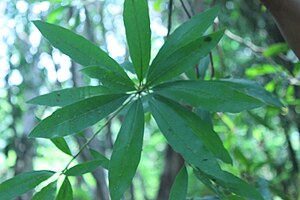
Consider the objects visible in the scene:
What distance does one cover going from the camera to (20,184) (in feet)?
2.24

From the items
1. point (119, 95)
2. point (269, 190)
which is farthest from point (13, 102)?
point (119, 95)

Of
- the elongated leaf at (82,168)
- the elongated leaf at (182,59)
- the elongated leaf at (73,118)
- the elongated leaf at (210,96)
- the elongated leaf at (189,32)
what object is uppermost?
the elongated leaf at (189,32)

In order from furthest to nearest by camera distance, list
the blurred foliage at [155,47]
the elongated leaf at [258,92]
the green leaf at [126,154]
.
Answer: the blurred foliage at [155,47]
the elongated leaf at [258,92]
the green leaf at [126,154]

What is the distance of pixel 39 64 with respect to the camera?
6.07 ft

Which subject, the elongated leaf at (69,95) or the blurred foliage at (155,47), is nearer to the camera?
the elongated leaf at (69,95)

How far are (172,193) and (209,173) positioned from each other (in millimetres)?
70

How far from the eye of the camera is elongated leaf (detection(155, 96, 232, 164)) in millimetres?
663

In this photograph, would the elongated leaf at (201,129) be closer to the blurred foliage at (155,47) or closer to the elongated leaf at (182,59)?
the elongated leaf at (182,59)

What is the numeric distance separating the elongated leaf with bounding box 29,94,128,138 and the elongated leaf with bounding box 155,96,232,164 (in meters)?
0.07

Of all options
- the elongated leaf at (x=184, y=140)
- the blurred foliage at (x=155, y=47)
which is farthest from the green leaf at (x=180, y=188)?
the blurred foliage at (x=155, y=47)

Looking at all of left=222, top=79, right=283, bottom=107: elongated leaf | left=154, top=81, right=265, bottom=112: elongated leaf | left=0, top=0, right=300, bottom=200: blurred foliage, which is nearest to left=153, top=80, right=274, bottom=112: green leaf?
left=154, top=81, right=265, bottom=112: elongated leaf

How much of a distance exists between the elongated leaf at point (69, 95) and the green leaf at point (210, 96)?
66mm

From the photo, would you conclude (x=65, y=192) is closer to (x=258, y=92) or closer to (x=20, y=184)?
(x=20, y=184)

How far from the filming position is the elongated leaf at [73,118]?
637 millimetres
